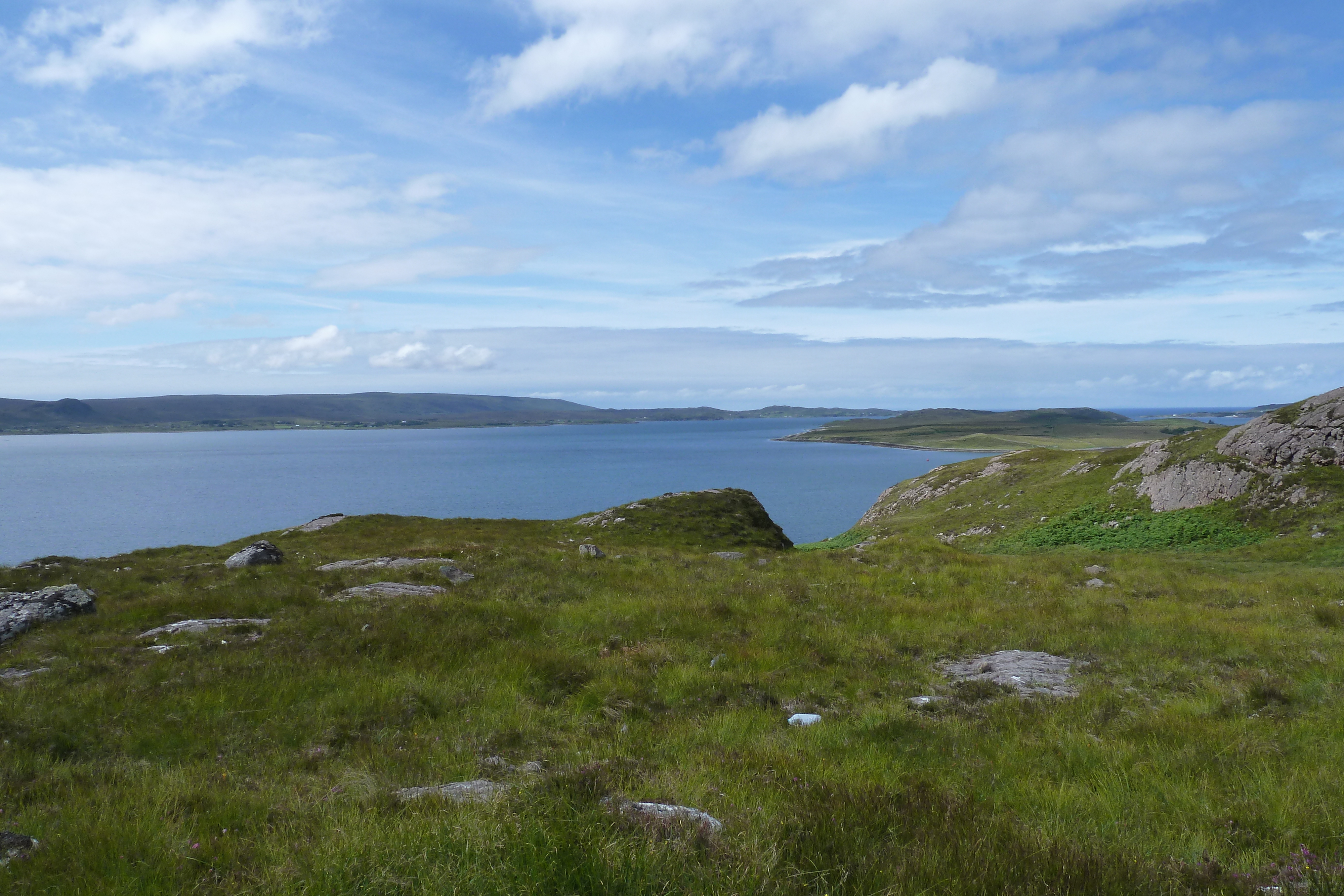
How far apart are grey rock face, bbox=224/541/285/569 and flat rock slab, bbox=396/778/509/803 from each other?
24624 mm

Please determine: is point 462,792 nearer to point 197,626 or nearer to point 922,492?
point 197,626

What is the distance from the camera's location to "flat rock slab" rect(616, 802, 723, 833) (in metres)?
4.79

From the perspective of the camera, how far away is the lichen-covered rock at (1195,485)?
125ft

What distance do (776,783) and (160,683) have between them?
944cm

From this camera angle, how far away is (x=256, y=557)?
89.7 feet

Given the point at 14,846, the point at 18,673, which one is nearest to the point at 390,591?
the point at 18,673

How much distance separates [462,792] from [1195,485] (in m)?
47.9

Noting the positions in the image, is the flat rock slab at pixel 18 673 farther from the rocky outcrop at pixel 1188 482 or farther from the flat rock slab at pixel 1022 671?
the rocky outcrop at pixel 1188 482

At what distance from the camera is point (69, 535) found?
109312 mm

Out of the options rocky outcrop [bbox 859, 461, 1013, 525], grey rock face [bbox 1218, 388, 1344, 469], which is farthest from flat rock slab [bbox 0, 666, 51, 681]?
rocky outcrop [bbox 859, 461, 1013, 525]

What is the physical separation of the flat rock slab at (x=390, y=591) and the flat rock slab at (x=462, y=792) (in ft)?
35.5

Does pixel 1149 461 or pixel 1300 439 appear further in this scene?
pixel 1149 461

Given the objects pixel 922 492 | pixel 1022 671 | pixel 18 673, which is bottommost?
pixel 922 492

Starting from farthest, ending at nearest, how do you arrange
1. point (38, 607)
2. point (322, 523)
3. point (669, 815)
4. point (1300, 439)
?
point (322, 523) < point (1300, 439) < point (38, 607) < point (669, 815)
